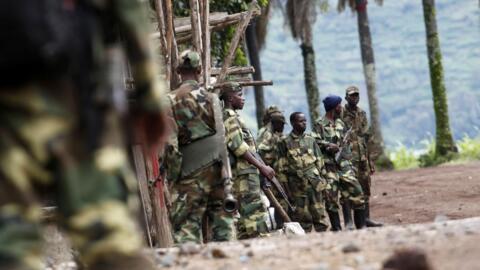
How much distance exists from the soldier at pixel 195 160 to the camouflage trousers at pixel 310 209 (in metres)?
5.63

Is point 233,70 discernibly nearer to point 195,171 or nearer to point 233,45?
point 233,45

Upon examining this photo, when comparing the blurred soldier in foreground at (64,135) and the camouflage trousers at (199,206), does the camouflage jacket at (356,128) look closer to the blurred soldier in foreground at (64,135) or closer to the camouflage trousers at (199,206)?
the camouflage trousers at (199,206)

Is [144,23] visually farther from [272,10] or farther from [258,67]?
[272,10]

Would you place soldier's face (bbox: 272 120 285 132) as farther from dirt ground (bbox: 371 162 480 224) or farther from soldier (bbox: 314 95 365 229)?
dirt ground (bbox: 371 162 480 224)

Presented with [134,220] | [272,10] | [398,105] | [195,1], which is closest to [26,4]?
[134,220]

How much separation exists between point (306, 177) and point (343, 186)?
793mm

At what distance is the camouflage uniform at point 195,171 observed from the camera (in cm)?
925

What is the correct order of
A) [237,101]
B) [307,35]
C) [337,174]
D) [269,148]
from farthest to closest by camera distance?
[307,35] < [337,174] < [269,148] < [237,101]

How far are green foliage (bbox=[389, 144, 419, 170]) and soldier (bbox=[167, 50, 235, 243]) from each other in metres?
21.8

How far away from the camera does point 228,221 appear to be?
9.30 metres

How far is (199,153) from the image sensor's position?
930 centimetres

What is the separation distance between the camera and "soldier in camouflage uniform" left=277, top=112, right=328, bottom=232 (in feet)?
49.0

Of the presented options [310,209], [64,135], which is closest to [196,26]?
[310,209]

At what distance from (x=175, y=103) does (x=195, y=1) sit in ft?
9.60
